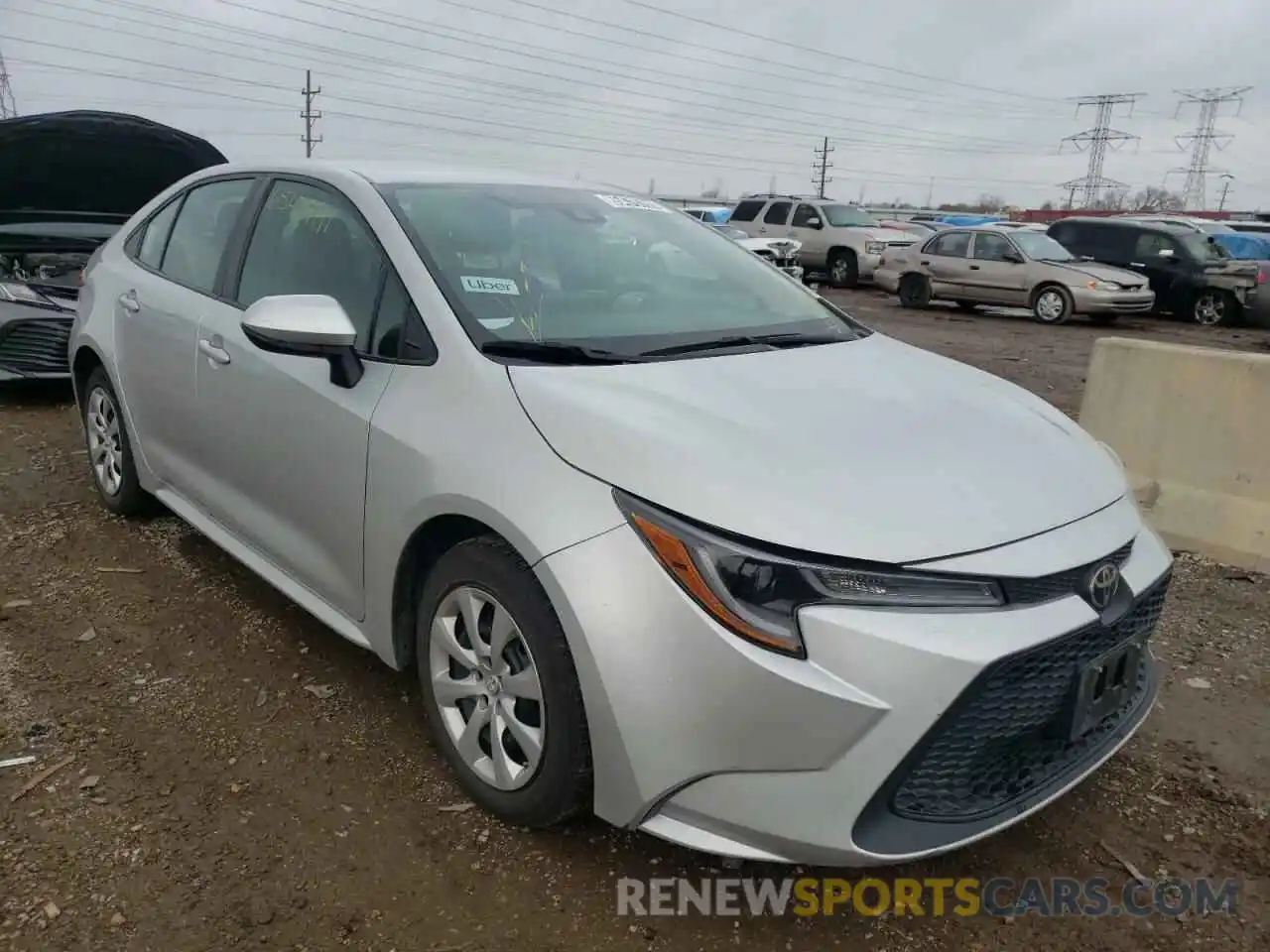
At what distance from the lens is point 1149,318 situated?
56.7 ft

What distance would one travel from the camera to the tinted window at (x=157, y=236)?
4.13 meters

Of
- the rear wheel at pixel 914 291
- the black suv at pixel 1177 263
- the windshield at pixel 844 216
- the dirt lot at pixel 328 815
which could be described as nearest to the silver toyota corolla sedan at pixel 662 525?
the dirt lot at pixel 328 815

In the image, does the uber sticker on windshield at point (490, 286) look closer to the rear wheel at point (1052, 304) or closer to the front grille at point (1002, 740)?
the front grille at point (1002, 740)

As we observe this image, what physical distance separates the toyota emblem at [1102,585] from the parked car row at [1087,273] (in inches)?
576

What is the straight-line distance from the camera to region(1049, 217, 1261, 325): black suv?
16.2 meters

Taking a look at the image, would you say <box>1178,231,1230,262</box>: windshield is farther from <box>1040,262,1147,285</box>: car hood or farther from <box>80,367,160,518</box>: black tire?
<box>80,367,160,518</box>: black tire

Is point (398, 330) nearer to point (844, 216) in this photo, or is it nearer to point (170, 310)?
point (170, 310)

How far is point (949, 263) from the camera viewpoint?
1692 cm

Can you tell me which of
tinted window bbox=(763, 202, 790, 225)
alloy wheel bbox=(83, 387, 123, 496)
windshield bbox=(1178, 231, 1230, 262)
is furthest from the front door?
tinted window bbox=(763, 202, 790, 225)

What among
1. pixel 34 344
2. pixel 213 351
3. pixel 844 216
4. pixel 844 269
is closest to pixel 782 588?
pixel 213 351

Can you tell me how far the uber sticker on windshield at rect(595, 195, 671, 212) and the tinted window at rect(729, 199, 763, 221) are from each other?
19295mm

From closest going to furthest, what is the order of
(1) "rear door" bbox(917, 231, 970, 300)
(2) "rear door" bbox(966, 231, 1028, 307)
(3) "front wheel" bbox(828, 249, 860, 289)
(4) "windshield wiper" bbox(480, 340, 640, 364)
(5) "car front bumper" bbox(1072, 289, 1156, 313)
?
(4) "windshield wiper" bbox(480, 340, 640, 364) → (5) "car front bumper" bbox(1072, 289, 1156, 313) → (2) "rear door" bbox(966, 231, 1028, 307) → (1) "rear door" bbox(917, 231, 970, 300) → (3) "front wheel" bbox(828, 249, 860, 289)

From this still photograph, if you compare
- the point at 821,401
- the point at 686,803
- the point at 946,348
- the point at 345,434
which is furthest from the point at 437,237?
the point at 946,348

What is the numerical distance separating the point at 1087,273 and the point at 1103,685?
1491 cm
